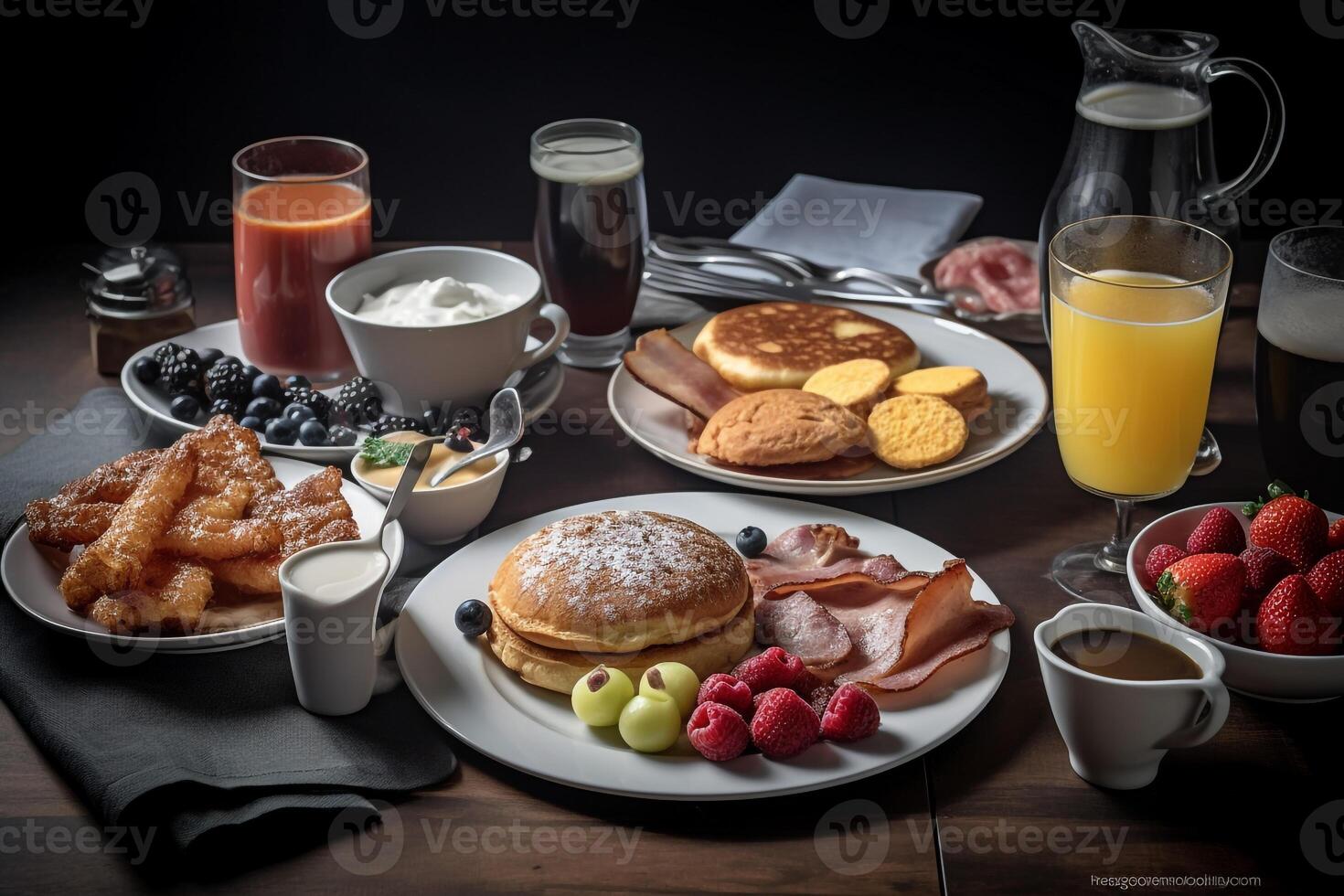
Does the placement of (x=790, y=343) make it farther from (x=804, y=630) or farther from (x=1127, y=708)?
(x=1127, y=708)

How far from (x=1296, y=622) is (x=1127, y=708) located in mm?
229

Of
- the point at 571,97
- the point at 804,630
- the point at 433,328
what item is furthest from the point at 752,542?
the point at 571,97

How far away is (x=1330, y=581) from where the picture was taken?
135 centimetres

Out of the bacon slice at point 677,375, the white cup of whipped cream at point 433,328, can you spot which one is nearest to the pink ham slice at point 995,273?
the bacon slice at point 677,375

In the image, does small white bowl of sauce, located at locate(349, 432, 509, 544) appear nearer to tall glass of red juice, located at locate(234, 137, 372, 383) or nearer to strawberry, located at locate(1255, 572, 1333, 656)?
tall glass of red juice, located at locate(234, 137, 372, 383)

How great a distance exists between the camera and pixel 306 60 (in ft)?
10.5

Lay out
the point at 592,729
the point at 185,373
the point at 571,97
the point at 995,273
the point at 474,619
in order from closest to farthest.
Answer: the point at 592,729
the point at 474,619
the point at 185,373
the point at 995,273
the point at 571,97

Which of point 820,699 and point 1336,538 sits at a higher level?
point 1336,538

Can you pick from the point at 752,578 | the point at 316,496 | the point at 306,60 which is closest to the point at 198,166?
the point at 306,60

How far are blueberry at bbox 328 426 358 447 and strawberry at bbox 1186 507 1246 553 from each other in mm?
1145

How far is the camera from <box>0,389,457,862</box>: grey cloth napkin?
1.20 meters

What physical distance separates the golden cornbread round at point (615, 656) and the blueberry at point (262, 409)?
0.68 m

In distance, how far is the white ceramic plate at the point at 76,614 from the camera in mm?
1388

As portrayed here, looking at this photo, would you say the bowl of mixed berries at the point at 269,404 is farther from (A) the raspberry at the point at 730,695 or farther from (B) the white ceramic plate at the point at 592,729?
(A) the raspberry at the point at 730,695
